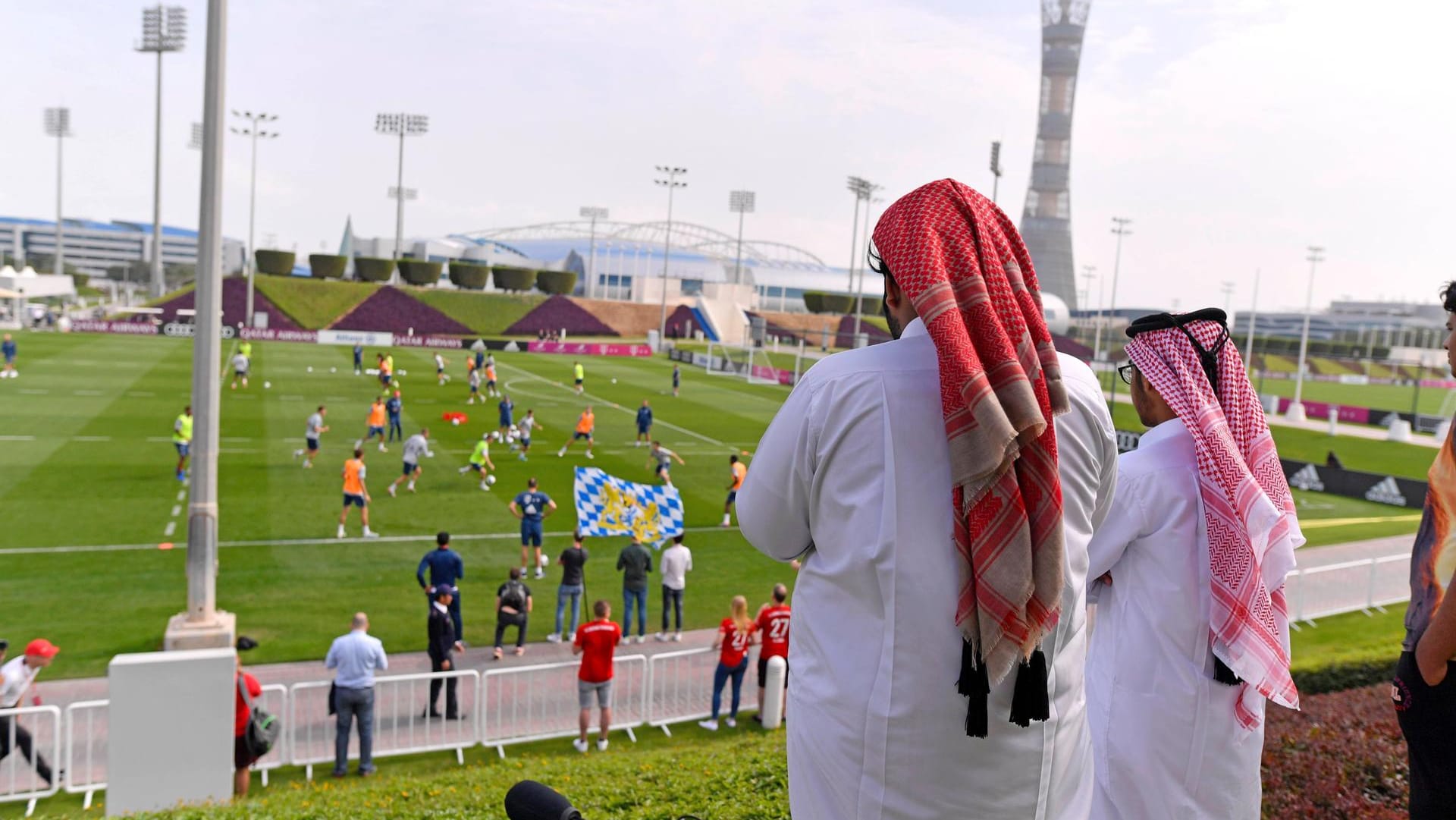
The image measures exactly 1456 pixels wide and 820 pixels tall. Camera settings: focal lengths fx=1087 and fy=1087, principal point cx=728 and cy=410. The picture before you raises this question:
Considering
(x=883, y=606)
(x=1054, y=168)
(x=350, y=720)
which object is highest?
(x=1054, y=168)

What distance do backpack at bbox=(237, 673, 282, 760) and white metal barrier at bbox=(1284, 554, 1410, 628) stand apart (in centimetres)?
1345

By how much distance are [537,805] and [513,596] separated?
35.9 ft

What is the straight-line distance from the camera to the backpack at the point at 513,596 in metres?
12.5

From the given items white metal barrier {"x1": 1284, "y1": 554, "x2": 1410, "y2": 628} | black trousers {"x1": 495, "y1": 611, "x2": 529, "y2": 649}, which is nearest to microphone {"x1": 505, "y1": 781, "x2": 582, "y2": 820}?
black trousers {"x1": 495, "y1": 611, "x2": 529, "y2": 649}

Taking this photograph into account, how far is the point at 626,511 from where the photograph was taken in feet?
45.4

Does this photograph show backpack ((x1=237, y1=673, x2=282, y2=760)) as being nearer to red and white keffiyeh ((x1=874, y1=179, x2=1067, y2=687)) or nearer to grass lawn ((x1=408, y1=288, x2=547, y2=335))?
red and white keffiyeh ((x1=874, y1=179, x2=1067, y2=687))

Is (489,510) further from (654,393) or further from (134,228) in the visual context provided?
(134,228)

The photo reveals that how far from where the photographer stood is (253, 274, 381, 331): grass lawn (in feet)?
234

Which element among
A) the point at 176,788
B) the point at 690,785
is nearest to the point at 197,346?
the point at 176,788

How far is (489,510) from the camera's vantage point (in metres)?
20.9

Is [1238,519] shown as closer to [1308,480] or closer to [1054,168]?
[1308,480]

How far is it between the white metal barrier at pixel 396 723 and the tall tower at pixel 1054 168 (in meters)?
151

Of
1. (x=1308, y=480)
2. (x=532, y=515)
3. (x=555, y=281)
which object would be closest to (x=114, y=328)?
(x=555, y=281)

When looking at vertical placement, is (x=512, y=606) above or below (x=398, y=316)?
below
